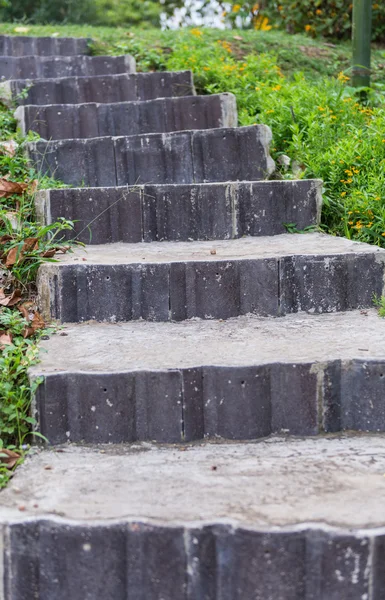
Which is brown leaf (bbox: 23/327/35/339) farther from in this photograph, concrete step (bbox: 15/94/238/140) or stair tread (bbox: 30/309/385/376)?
concrete step (bbox: 15/94/238/140)

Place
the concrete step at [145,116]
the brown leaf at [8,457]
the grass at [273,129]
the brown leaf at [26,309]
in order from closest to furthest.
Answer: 1. the brown leaf at [8,457]
2. the grass at [273,129]
3. the brown leaf at [26,309]
4. the concrete step at [145,116]

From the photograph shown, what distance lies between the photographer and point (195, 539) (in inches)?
65.7

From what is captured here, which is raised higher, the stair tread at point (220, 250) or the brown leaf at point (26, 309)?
the stair tread at point (220, 250)

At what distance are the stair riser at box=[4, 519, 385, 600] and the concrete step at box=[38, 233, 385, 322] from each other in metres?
1.15

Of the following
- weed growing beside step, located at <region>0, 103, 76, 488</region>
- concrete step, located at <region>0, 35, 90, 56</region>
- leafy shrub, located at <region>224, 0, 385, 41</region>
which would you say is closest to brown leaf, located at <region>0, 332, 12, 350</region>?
weed growing beside step, located at <region>0, 103, 76, 488</region>

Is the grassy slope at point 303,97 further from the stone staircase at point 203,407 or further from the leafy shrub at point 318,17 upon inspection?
the leafy shrub at point 318,17

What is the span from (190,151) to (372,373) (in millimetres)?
2058

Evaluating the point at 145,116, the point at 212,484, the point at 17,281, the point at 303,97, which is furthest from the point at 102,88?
the point at 212,484

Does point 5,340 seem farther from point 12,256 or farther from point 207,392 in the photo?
point 207,392

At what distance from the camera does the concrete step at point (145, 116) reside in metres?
4.32

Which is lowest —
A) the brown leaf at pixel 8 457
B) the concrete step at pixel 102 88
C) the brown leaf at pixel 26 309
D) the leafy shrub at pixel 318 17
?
the brown leaf at pixel 8 457

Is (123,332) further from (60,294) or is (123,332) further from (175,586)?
(175,586)

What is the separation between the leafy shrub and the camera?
754cm

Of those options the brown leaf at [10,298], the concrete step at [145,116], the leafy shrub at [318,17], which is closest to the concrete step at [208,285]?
the brown leaf at [10,298]
